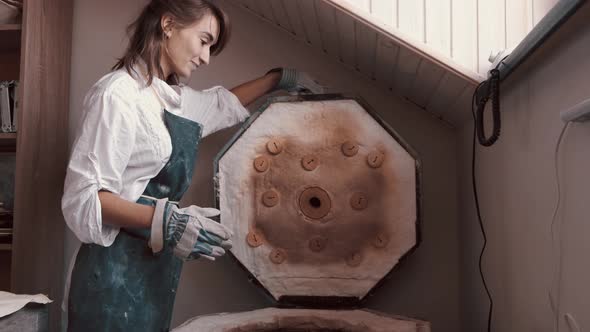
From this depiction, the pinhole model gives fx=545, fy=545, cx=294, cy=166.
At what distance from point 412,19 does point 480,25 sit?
0.54 ft

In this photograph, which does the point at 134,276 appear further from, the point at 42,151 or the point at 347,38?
the point at 347,38

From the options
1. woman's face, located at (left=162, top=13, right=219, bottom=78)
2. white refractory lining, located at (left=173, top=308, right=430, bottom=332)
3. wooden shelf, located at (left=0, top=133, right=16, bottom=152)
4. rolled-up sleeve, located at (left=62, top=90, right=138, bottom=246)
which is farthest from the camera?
wooden shelf, located at (left=0, top=133, right=16, bottom=152)

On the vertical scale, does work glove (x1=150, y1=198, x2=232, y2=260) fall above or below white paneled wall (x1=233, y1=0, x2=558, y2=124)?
below

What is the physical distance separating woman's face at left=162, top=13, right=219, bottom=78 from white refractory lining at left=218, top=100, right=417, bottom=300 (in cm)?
31

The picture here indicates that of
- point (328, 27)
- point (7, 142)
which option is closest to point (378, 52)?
point (328, 27)

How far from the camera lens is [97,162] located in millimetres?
1384

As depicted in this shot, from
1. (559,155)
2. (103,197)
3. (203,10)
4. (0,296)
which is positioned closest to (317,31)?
(203,10)

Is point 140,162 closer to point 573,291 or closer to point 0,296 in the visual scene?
point 0,296

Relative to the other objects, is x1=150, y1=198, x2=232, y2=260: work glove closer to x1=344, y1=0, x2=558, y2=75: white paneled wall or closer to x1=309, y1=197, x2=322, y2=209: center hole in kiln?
x1=309, y1=197, x2=322, y2=209: center hole in kiln

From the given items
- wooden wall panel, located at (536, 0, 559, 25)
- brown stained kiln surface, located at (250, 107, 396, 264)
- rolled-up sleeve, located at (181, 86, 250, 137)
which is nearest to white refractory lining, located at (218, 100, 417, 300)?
brown stained kiln surface, located at (250, 107, 396, 264)

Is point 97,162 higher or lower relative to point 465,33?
lower

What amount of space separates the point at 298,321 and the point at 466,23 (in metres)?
0.96

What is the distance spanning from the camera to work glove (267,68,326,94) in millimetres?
2005

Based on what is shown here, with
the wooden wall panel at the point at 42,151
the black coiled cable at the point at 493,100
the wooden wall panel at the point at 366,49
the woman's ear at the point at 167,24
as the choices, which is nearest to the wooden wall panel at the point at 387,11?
the wooden wall panel at the point at 366,49
